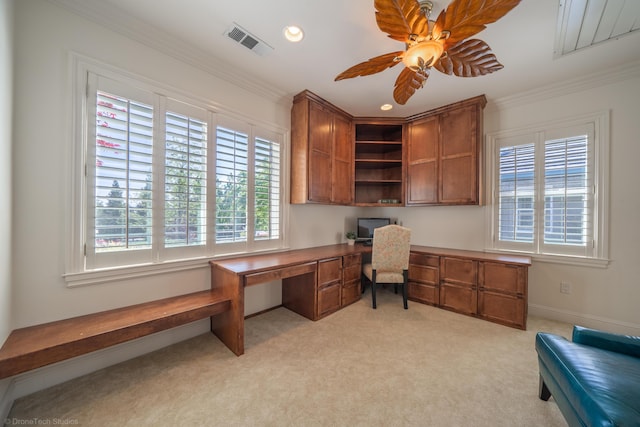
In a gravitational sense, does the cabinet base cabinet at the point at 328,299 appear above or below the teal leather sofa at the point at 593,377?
below

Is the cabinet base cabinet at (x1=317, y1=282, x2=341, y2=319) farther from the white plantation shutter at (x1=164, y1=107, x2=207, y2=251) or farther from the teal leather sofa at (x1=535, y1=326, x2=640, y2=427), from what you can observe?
Result: the teal leather sofa at (x1=535, y1=326, x2=640, y2=427)

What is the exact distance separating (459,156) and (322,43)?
2302 millimetres

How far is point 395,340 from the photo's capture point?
2.36 m

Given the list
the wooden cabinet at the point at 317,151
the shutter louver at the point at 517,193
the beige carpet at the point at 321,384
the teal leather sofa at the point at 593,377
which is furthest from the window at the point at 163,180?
the shutter louver at the point at 517,193

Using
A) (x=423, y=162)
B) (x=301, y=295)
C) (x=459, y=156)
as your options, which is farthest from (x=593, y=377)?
(x=423, y=162)

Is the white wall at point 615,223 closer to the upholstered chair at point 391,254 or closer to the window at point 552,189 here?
the window at point 552,189

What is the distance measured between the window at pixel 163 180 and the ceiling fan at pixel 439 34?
1.51 meters

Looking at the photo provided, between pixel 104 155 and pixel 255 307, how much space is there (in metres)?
2.13

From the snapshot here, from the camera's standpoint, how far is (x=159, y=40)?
2.13 m

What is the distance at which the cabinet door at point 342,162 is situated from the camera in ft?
11.4

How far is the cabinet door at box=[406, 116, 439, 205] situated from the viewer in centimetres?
347

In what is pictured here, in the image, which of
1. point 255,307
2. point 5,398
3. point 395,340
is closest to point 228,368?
point 255,307

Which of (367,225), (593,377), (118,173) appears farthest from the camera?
(367,225)

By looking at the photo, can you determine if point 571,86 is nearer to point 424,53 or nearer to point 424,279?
point 424,53
